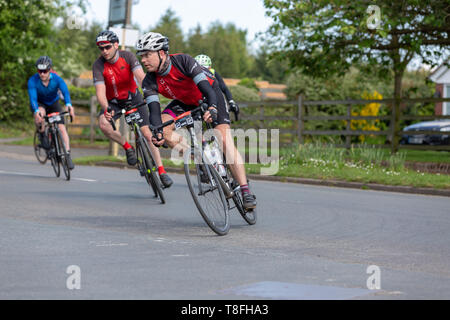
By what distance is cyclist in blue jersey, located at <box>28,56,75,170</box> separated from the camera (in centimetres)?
1348

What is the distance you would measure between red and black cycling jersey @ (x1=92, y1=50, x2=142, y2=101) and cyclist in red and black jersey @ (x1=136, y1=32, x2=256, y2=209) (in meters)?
2.60

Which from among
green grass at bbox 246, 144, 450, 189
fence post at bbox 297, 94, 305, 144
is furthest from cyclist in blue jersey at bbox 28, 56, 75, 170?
fence post at bbox 297, 94, 305, 144

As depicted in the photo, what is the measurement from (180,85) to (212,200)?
127 cm

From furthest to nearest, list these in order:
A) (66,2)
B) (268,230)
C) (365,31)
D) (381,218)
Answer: (66,2)
(365,31)
(381,218)
(268,230)

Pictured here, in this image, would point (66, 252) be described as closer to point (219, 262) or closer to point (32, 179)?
point (219, 262)

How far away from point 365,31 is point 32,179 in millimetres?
8224

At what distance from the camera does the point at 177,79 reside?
807cm

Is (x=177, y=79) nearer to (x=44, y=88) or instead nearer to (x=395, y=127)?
(x=44, y=88)

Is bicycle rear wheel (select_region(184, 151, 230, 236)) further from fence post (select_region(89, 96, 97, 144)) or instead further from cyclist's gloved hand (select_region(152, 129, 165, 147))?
fence post (select_region(89, 96, 97, 144))

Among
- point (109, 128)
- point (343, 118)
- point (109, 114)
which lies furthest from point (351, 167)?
point (109, 114)

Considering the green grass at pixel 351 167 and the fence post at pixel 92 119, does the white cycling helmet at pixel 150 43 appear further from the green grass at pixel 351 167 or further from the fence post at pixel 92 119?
the fence post at pixel 92 119
